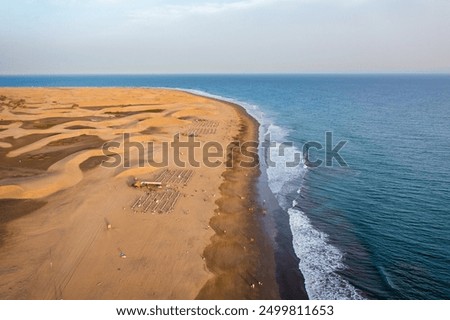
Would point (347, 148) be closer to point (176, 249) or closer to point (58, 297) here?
point (176, 249)

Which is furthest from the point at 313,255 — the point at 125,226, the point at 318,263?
the point at 125,226

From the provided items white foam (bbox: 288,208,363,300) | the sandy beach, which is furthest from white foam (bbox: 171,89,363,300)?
the sandy beach

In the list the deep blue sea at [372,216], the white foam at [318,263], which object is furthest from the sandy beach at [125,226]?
the deep blue sea at [372,216]

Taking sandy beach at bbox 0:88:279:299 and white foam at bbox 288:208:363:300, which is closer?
sandy beach at bbox 0:88:279:299

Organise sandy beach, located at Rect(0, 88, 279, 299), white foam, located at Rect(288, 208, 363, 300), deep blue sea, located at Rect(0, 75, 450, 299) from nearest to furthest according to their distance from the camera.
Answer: sandy beach, located at Rect(0, 88, 279, 299), white foam, located at Rect(288, 208, 363, 300), deep blue sea, located at Rect(0, 75, 450, 299)

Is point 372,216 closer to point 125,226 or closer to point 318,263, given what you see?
point 318,263

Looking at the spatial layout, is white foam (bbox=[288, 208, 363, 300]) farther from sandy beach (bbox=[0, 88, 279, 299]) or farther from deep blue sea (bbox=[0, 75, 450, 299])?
sandy beach (bbox=[0, 88, 279, 299])

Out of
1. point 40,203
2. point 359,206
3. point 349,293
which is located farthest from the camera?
point 359,206
